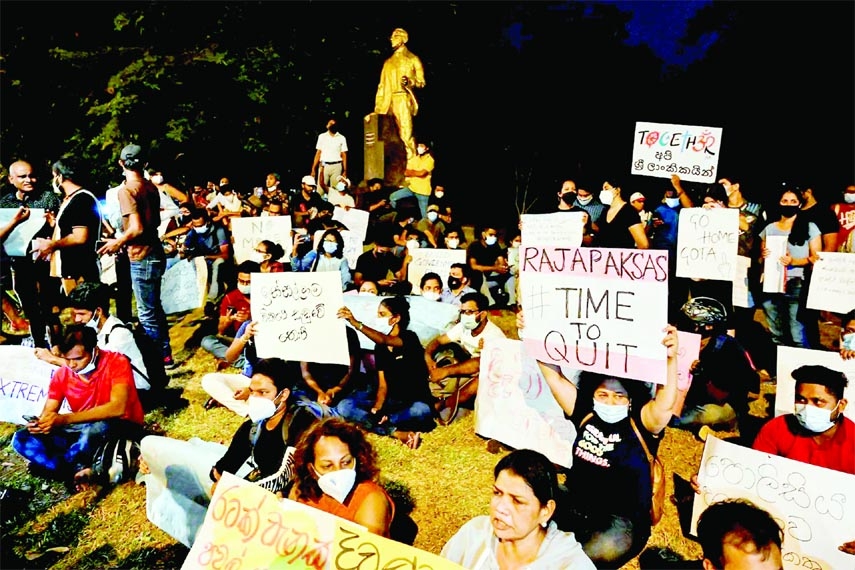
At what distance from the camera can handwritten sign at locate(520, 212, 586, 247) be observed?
654 centimetres

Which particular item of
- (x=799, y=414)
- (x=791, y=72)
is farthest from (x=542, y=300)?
(x=791, y=72)

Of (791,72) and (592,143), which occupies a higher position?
(791,72)

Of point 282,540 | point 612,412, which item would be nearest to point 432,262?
point 612,412

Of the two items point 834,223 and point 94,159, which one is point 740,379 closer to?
point 834,223

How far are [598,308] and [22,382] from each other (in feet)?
13.3

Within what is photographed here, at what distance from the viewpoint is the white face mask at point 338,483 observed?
2863 millimetres

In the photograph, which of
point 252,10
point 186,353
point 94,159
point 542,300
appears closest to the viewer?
point 542,300

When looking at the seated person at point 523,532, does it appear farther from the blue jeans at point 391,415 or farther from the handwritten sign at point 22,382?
the handwritten sign at point 22,382

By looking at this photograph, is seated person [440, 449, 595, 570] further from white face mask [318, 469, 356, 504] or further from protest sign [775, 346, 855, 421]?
protest sign [775, 346, 855, 421]

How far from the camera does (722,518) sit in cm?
253

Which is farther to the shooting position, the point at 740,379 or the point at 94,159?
the point at 94,159

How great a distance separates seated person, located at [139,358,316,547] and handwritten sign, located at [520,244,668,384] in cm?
142

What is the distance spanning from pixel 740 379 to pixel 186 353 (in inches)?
218

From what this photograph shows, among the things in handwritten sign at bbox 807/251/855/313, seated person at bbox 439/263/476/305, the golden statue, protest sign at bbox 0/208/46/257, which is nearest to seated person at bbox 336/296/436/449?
seated person at bbox 439/263/476/305
